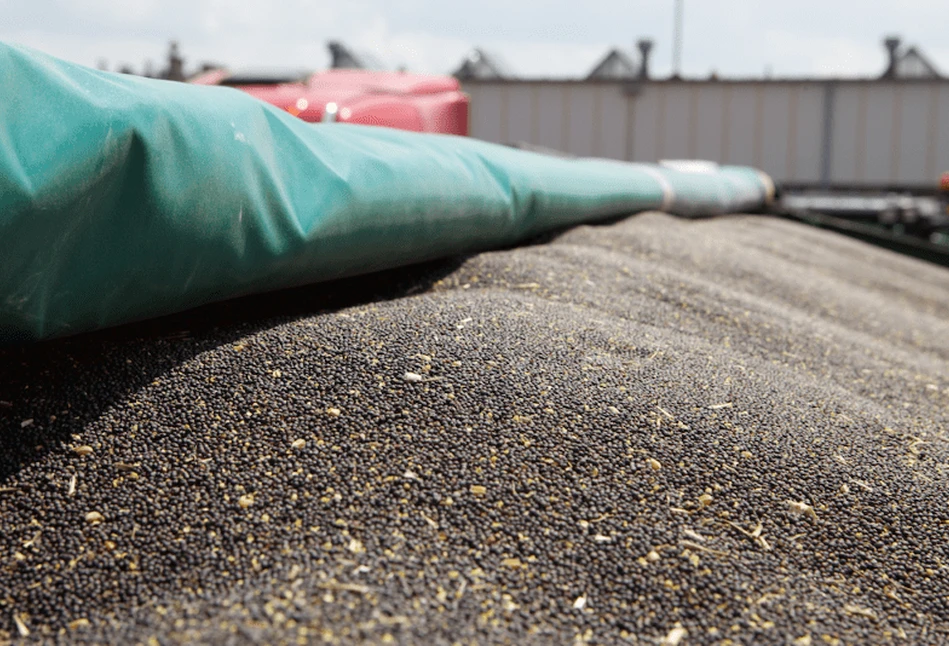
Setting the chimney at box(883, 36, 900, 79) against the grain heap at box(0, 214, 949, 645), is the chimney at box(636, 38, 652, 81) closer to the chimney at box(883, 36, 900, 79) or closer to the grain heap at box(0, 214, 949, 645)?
the chimney at box(883, 36, 900, 79)

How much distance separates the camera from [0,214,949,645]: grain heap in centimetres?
133

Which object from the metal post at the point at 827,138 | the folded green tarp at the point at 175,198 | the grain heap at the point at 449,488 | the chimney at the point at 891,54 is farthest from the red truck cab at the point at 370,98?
the chimney at the point at 891,54

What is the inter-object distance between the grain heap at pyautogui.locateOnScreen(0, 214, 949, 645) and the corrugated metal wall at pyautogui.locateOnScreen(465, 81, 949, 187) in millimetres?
11340

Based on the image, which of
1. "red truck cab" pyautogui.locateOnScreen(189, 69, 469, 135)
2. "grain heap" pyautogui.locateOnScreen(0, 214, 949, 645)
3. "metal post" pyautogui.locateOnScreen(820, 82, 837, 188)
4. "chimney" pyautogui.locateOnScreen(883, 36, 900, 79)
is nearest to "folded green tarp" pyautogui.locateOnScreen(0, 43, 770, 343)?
"grain heap" pyautogui.locateOnScreen(0, 214, 949, 645)

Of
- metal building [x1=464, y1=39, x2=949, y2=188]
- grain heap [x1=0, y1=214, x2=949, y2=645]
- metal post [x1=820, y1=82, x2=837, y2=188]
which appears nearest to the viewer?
grain heap [x1=0, y1=214, x2=949, y2=645]

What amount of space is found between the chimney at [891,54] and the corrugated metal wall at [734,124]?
8.06 feet

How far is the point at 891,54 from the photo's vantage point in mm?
14578

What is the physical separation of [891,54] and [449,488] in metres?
15.6

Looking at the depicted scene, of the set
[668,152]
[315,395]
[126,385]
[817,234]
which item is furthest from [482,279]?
[668,152]

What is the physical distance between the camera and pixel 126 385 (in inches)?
69.7

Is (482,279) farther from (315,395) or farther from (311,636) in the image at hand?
(311,636)

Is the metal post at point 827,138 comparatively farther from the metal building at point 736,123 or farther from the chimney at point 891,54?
the chimney at point 891,54

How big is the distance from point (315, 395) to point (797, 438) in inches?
42.1

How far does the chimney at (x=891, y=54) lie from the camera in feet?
47.6
